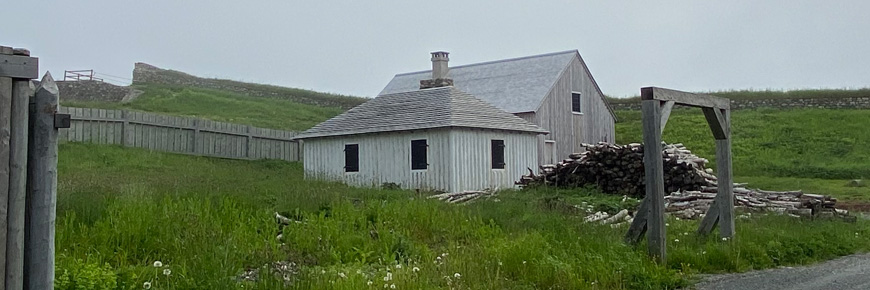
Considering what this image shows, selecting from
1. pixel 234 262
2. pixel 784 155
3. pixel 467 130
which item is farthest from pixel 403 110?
pixel 784 155

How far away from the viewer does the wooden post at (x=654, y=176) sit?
34.2 ft

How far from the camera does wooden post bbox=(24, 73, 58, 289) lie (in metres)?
4.68

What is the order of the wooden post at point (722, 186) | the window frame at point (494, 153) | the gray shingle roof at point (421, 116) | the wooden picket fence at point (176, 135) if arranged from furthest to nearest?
the wooden picket fence at point (176, 135) < the window frame at point (494, 153) < the gray shingle roof at point (421, 116) < the wooden post at point (722, 186)

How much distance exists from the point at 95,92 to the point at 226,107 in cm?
732

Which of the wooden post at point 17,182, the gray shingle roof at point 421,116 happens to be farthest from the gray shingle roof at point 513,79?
the wooden post at point 17,182

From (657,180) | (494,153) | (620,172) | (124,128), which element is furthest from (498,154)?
(657,180)

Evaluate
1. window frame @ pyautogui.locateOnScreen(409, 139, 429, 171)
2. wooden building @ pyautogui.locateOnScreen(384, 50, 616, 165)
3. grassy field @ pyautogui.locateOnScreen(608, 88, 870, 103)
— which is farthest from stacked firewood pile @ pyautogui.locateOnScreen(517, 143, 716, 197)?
grassy field @ pyautogui.locateOnScreen(608, 88, 870, 103)

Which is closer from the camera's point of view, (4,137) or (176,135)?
(4,137)

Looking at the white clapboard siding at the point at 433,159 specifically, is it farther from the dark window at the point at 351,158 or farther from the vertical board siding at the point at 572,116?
the vertical board siding at the point at 572,116

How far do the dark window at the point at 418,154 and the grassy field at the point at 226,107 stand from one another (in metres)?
15.2

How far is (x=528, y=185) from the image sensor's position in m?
23.4

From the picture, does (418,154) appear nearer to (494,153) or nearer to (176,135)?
(494,153)

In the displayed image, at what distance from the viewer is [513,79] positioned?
35.6m

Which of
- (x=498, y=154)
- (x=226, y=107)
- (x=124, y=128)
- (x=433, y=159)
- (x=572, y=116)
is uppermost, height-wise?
(x=226, y=107)
